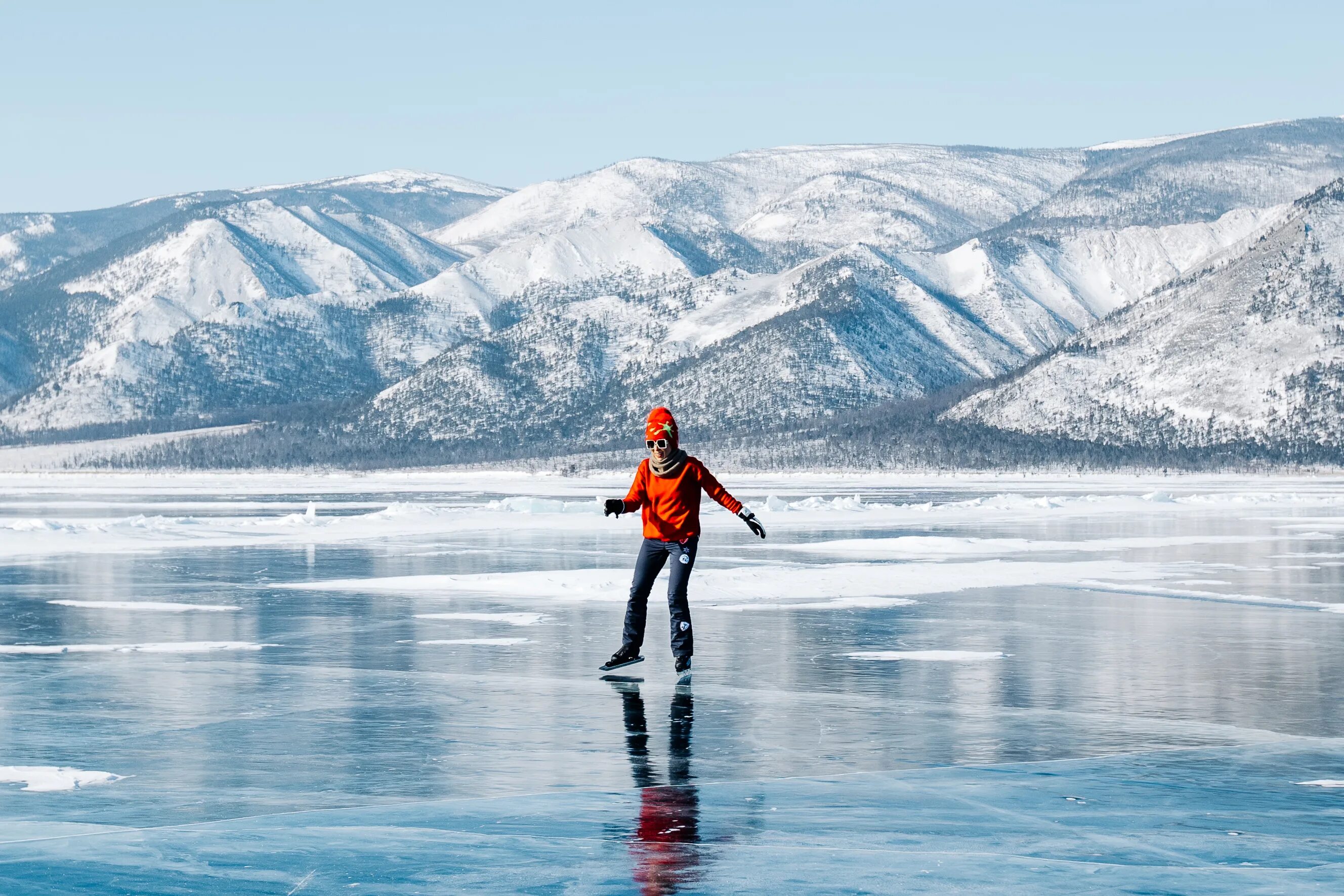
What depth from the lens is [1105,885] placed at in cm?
866

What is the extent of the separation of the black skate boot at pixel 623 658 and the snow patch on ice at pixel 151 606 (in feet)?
26.7

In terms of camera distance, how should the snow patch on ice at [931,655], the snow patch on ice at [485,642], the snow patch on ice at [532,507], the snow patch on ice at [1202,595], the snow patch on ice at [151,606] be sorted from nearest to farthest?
A: the snow patch on ice at [931,655], the snow patch on ice at [485,642], the snow patch on ice at [151,606], the snow patch on ice at [1202,595], the snow patch on ice at [532,507]

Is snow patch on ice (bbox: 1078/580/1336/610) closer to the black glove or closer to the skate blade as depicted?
the black glove

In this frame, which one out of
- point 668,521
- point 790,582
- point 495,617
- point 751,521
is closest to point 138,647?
point 495,617

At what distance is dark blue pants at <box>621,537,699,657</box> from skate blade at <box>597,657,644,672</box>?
6.5 inches

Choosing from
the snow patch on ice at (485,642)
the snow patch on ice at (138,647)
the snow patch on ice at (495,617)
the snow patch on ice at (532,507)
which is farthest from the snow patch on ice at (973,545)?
the snow patch on ice at (532,507)

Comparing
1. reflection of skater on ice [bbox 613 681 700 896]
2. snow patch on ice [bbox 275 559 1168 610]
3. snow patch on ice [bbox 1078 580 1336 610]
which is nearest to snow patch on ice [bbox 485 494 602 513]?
snow patch on ice [bbox 275 559 1168 610]

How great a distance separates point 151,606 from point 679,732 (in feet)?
42.0

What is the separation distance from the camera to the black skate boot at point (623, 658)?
17000 mm

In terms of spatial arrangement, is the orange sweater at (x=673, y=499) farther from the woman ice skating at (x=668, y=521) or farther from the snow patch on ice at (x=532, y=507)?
the snow patch on ice at (x=532, y=507)

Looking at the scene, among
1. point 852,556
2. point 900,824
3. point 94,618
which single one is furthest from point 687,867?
point 852,556

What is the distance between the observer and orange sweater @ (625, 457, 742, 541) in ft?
55.2

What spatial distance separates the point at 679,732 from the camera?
13.5 metres

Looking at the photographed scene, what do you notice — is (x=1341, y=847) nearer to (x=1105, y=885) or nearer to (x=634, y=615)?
(x=1105, y=885)
